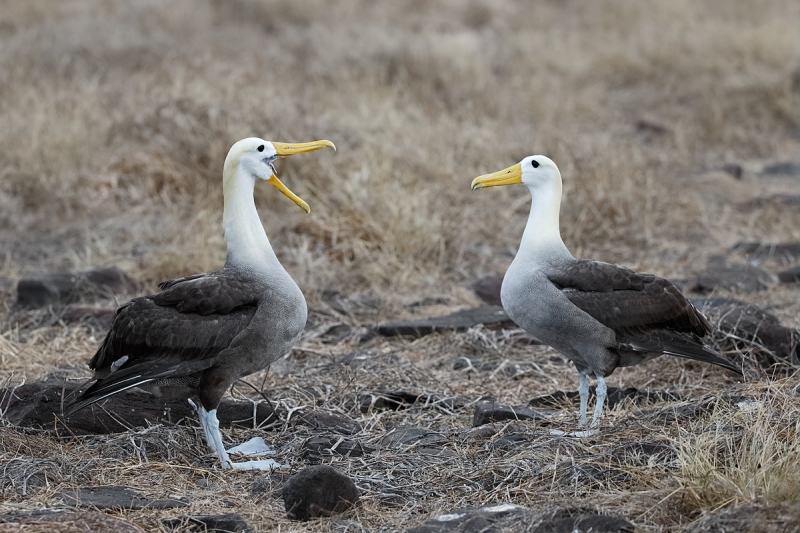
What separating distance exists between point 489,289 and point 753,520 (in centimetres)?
350

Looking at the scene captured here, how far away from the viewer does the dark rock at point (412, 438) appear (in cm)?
415

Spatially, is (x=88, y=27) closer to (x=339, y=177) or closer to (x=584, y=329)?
(x=339, y=177)

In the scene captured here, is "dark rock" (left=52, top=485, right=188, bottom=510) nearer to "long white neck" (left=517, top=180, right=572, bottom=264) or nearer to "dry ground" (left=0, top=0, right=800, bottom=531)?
"dry ground" (left=0, top=0, right=800, bottom=531)

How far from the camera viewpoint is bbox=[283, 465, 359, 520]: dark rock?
3.42m

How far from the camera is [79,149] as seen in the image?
8.45 m

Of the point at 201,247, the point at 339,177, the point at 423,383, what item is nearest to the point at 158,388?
the point at 423,383

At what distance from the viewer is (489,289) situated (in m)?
6.38

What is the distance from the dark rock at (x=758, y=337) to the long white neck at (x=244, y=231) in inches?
82.4

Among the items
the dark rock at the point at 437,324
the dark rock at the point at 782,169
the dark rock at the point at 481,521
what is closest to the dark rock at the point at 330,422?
the dark rock at the point at 481,521

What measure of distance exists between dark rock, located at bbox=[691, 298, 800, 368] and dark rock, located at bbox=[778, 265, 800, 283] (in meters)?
1.40

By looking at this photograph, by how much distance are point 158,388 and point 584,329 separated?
165cm

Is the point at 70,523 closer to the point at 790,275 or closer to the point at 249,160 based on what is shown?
the point at 249,160

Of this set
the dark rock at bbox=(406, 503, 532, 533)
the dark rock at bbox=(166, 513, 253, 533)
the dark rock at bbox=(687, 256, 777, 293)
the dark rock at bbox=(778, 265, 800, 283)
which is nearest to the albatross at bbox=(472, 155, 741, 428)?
the dark rock at bbox=(406, 503, 532, 533)

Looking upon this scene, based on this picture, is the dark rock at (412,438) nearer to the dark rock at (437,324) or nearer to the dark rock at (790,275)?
the dark rock at (437,324)
